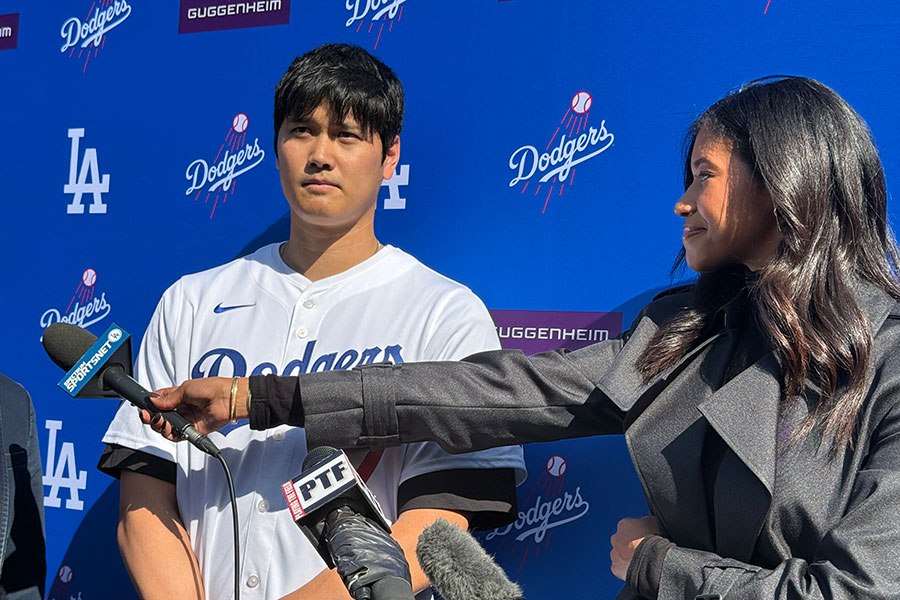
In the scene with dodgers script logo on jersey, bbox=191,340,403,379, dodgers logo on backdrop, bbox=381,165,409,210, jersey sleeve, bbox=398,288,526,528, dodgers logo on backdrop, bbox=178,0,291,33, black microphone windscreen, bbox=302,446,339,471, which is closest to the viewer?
black microphone windscreen, bbox=302,446,339,471

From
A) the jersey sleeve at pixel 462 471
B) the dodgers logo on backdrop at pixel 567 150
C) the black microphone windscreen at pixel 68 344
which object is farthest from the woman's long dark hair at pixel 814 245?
the black microphone windscreen at pixel 68 344

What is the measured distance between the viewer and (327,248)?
1.82m

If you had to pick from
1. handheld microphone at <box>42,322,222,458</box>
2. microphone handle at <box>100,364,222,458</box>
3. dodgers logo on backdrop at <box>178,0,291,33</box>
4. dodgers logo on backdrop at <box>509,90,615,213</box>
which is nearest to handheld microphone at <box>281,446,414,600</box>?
microphone handle at <box>100,364,222,458</box>

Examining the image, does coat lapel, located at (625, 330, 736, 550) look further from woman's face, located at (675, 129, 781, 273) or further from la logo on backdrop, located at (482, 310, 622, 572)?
la logo on backdrop, located at (482, 310, 622, 572)

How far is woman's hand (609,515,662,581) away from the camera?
138 centimetres

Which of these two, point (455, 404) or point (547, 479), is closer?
point (455, 404)

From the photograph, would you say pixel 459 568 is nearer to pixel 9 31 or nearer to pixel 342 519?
pixel 342 519

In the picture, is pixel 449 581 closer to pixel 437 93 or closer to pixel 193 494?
pixel 193 494

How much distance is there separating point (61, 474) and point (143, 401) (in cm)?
108

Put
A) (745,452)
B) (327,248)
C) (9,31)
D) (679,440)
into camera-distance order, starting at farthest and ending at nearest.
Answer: (9,31) < (327,248) < (679,440) < (745,452)

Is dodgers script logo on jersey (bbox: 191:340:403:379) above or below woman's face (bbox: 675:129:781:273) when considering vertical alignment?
below

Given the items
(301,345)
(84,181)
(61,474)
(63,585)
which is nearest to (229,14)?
(84,181)

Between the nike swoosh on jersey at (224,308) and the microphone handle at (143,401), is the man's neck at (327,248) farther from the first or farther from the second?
the microphone handle at (143,401)

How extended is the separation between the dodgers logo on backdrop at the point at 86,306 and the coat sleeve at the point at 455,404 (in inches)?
40.3
